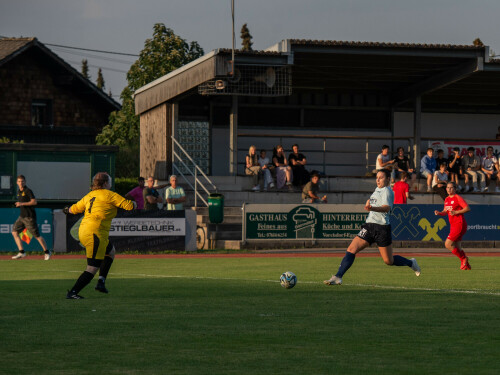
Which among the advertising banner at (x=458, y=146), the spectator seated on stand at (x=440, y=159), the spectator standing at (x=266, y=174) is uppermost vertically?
the advertising banner at (x=458, y=146)

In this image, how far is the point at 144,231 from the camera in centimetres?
2664

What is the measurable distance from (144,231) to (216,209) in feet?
9.76

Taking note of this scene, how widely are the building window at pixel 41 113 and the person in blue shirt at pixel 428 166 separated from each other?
27583mm

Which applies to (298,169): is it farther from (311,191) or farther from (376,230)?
(376,230)

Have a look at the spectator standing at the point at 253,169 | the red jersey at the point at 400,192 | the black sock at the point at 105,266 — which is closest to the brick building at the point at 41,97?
the spectator standing at the point at 253,169

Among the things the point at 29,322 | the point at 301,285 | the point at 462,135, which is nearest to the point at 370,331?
the point at 29,322

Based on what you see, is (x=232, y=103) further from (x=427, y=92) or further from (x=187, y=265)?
(x=187, y=265)

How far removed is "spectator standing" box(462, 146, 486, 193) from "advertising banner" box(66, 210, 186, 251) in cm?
1253

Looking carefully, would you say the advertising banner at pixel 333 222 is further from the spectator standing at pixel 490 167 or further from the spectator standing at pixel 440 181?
the spectator standing at pixel 490 167

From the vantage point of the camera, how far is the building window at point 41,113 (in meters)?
55.4

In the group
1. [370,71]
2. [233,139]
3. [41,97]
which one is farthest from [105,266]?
[41,97]

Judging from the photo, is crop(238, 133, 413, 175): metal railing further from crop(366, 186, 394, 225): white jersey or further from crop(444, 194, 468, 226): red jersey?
crop(366, 186, 394, 225): white jersey

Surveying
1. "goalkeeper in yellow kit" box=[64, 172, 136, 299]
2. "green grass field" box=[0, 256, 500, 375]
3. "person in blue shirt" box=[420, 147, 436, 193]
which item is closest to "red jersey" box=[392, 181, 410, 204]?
"person in blue shirt" box=[420, 147, 436, 193]

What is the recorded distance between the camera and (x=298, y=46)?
101 ft
